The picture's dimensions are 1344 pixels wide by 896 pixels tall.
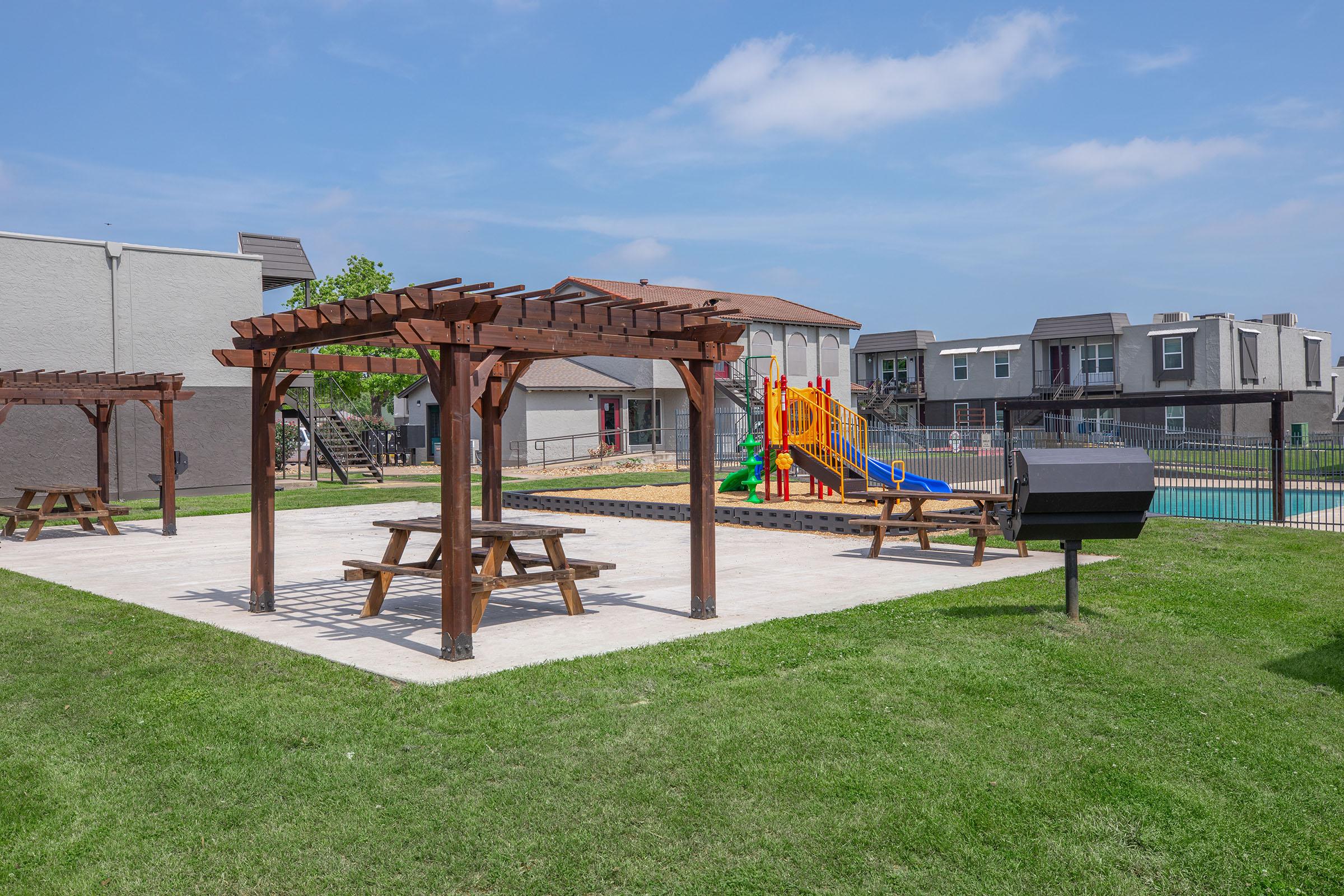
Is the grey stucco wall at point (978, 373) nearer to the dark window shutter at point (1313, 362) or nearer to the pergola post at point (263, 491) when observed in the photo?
the dark window shutter at point (1313, 362)

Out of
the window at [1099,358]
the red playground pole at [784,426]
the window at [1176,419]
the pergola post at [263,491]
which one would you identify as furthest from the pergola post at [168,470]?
the window at [1099,358]

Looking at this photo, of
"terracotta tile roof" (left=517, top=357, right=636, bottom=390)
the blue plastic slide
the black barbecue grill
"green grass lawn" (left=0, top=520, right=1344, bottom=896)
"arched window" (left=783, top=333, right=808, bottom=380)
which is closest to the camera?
"green grass lawn" (left=0, top=520, right=1344, bottom=896)

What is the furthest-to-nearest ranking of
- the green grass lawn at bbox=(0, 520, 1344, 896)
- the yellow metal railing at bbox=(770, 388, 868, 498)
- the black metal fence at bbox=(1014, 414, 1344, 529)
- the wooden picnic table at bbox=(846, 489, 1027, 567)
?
the yellow metal railing at bbox=(770, 388, 868, 498), the black metal fence at bbox=(1014, 414, 1344, 529), the wooden picnic table at bbox=(846, 489, 1027, 567), the green grass lawn at bbox=(0, 520, 1344, 896)

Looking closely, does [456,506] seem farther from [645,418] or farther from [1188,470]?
[645,418]

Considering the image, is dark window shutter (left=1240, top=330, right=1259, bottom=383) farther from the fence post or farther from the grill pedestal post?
the grill pedestal post

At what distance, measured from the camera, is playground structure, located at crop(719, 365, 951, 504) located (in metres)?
18.4

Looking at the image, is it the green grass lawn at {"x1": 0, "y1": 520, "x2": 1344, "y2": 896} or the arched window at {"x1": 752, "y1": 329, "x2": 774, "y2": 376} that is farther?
the arched window at {"x1": 752, "y1": 329, "x2": 774, "y2": 376}

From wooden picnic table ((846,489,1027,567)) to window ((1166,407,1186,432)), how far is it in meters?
39.3

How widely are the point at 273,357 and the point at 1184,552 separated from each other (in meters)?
9.78

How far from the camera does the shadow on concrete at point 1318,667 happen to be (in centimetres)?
656

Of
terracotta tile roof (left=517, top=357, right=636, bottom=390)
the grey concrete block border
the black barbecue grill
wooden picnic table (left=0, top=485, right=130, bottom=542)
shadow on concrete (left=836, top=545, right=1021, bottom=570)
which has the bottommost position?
shadow on concrete (left=836, top=545, right=1021, bottom=570)

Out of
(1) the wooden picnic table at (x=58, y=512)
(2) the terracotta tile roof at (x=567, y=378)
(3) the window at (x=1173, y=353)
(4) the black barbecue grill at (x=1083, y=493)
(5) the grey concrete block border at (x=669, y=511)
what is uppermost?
(3) the window at (x=1173, y=353)

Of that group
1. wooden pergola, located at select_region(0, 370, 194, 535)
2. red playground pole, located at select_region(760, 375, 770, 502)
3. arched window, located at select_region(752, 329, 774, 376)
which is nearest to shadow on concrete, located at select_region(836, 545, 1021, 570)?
red playground pole, located at select_region(760, 375, 770, 502)

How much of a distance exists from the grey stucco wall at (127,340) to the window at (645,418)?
16.5m
